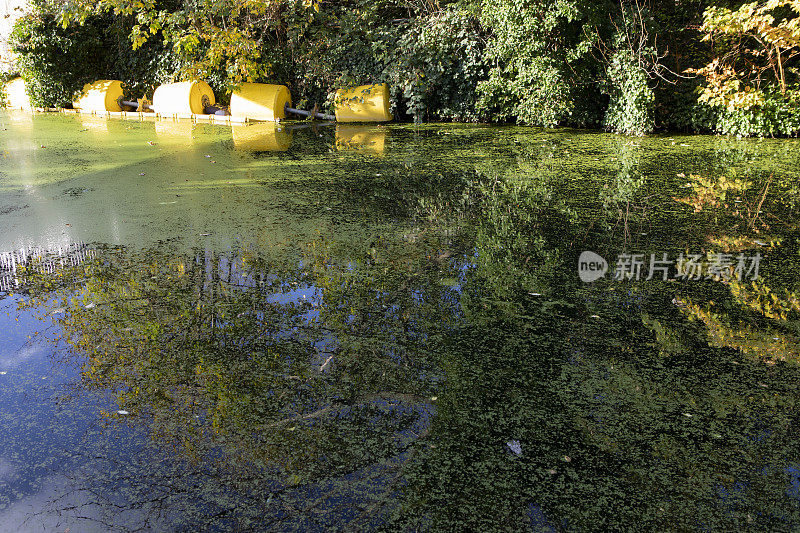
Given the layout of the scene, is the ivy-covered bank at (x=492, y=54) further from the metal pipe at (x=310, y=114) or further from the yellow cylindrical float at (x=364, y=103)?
the metal pipe at (x=310, y=114)

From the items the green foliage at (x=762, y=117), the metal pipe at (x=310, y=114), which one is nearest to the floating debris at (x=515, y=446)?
the green foliage at (x=762, y=117)

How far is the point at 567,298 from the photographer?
2.92 meters

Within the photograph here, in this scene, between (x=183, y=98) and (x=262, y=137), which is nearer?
(x=262, y=137)

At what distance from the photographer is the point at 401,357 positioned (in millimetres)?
2373

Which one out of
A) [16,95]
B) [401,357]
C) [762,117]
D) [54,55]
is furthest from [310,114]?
[401,357]

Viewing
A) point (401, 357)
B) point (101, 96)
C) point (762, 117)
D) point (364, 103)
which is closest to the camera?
point (401, 357)

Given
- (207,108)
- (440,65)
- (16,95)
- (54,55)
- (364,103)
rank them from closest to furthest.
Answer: (440,65) → (364,103) → (207,108) → (54,55) → (16,95)

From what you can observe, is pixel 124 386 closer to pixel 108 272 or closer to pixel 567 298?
pixel 108 272

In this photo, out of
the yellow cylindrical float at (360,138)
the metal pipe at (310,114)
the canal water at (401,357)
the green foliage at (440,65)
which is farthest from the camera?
the metal pipe at (310,114)

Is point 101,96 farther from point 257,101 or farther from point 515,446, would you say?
point 515,446

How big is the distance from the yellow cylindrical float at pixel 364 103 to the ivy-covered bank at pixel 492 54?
6.1 inches

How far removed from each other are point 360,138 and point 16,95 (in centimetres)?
806

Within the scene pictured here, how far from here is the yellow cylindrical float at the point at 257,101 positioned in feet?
30.5

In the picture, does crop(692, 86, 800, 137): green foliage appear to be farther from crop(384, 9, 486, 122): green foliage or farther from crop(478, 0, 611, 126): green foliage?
crop(384, 9, 486, 122): green foliage
